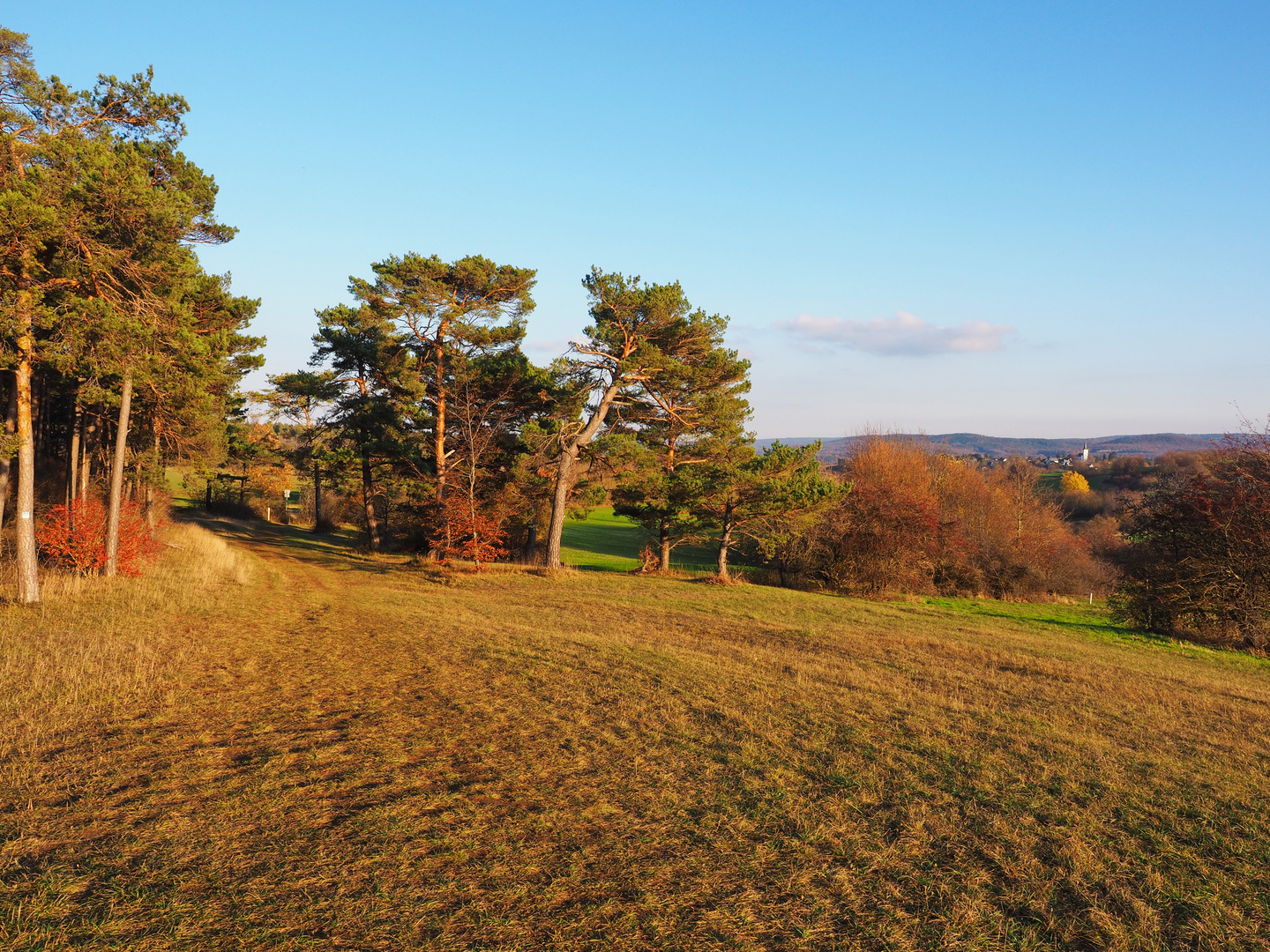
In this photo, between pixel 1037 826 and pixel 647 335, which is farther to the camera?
pixel 647 335

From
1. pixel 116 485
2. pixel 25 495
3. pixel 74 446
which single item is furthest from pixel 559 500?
pixel 25 495

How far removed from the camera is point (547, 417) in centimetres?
2620

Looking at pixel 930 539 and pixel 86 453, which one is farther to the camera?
pixel 930 539

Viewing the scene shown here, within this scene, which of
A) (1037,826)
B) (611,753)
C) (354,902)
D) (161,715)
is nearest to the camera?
(354,902)

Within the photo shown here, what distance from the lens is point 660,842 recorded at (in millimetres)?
4996

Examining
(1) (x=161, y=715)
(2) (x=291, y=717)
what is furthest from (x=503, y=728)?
(1) (x=161, y=715)

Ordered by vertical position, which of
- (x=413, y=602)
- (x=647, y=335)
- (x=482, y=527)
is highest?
(x=647, y=335)

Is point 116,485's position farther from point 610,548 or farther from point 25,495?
point 610,548

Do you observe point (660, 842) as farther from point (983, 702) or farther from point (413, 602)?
point (413, 602)

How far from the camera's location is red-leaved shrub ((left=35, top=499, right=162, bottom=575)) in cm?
1633

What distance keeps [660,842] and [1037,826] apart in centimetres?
319

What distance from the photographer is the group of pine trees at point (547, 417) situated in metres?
24.0

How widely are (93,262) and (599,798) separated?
14.8 m

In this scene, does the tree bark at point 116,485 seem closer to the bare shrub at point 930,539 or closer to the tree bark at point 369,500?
the tree bark at point 369,500
